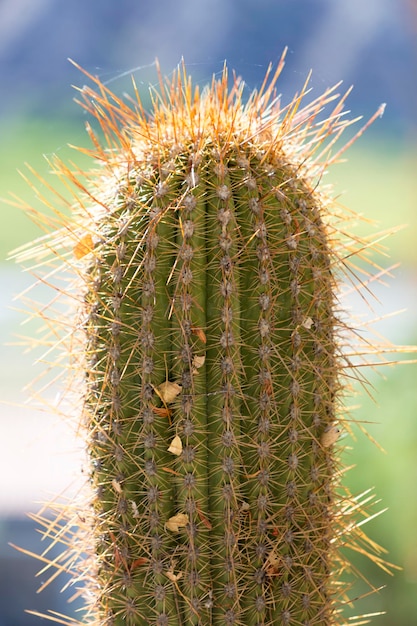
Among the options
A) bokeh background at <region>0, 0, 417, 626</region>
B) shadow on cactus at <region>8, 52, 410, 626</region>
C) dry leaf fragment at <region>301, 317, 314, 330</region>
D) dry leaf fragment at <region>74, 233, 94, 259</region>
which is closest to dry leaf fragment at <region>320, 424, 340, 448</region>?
shadow on cactus at <region>8, 52, 410, 626</region>

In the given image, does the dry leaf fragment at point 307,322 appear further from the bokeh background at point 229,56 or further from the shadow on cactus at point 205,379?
the bokeh background at point 229,56

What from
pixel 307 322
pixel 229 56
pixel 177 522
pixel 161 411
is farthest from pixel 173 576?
pixel 229 56

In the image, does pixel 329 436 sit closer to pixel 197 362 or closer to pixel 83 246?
pixel 197 362

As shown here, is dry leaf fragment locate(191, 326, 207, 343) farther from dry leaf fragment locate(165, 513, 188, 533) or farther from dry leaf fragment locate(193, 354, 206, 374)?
dry leaf fragment locate(165, 513, 188, 533)

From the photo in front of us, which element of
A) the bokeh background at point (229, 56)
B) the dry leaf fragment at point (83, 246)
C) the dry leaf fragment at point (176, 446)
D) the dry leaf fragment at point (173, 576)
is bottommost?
the dry leaf fragment at point (173, 576)

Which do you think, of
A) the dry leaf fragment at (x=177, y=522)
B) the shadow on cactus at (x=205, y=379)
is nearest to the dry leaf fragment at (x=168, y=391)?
the shadow on cactus at (x=205, y=379)

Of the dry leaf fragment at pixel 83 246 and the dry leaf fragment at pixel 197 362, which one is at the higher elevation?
the dry leaf fragment at pixel 83 246

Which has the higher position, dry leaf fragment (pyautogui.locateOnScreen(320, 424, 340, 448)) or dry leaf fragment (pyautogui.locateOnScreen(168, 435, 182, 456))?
dry leaf fragment (pyautogui.locateOnScreen(320, 424, 340, 448))
